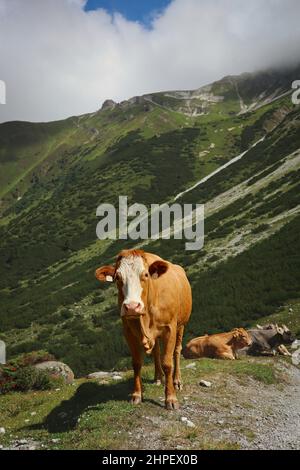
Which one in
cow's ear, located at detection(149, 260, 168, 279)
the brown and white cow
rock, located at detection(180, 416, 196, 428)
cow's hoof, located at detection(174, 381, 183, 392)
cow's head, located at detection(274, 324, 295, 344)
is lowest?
cow's head, located at detection(274, 324, 295, 344)

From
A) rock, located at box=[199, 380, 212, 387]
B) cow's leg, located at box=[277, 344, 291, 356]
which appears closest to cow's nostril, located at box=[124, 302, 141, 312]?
rock, located at box=[199, 380, 212, 387]

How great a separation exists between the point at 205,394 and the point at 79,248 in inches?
2797

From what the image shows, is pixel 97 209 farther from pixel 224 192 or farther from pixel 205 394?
pixel 205 394

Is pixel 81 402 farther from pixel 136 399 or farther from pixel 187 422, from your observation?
pixel 187 422

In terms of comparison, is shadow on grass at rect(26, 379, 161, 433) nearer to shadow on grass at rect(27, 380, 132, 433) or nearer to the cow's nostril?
shadow on grass at rect(27, 380, 132, 433)

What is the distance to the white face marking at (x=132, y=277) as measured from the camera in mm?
7357

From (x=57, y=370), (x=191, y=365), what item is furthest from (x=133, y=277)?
(x=57, y=370)

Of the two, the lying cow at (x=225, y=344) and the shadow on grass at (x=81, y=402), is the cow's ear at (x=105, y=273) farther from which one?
the lying cow at (x=225, y=344)

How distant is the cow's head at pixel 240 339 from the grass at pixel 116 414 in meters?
1.00

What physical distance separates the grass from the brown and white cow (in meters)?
0.68

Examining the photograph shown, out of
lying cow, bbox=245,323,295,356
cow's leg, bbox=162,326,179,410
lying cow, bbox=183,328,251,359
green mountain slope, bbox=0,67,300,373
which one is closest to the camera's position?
cow's leg, bbox=162,326,179,410

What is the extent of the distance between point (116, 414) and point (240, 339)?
837 centimetres

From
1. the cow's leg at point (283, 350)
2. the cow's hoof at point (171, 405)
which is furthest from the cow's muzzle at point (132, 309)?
the cow's leg at point (283, 350)

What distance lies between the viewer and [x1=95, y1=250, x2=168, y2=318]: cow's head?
285 inches
